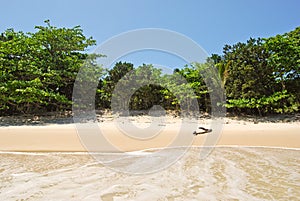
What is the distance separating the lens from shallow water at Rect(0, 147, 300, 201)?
3168 mm

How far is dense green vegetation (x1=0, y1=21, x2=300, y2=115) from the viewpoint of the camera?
14.6m

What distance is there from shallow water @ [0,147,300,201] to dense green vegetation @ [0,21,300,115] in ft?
33.0

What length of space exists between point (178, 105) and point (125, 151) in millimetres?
10599

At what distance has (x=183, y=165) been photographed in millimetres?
4906

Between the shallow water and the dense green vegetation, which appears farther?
the dense green vegetation

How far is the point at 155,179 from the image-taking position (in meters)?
3.91

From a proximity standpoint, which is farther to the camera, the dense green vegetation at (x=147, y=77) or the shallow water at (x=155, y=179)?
the dense green vegetation at (x=147, y=77)

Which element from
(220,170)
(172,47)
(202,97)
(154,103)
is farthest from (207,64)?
(220,170)

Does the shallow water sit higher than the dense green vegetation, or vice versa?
the dense green vegetation

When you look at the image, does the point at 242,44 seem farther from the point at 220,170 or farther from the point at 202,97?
the point at 220,170

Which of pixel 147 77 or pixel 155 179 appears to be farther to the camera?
pixel 147 77

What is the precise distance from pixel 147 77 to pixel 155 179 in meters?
14.1

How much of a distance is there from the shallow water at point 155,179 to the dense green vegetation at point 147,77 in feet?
33.0

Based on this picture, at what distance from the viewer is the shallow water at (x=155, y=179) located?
3.17 m
